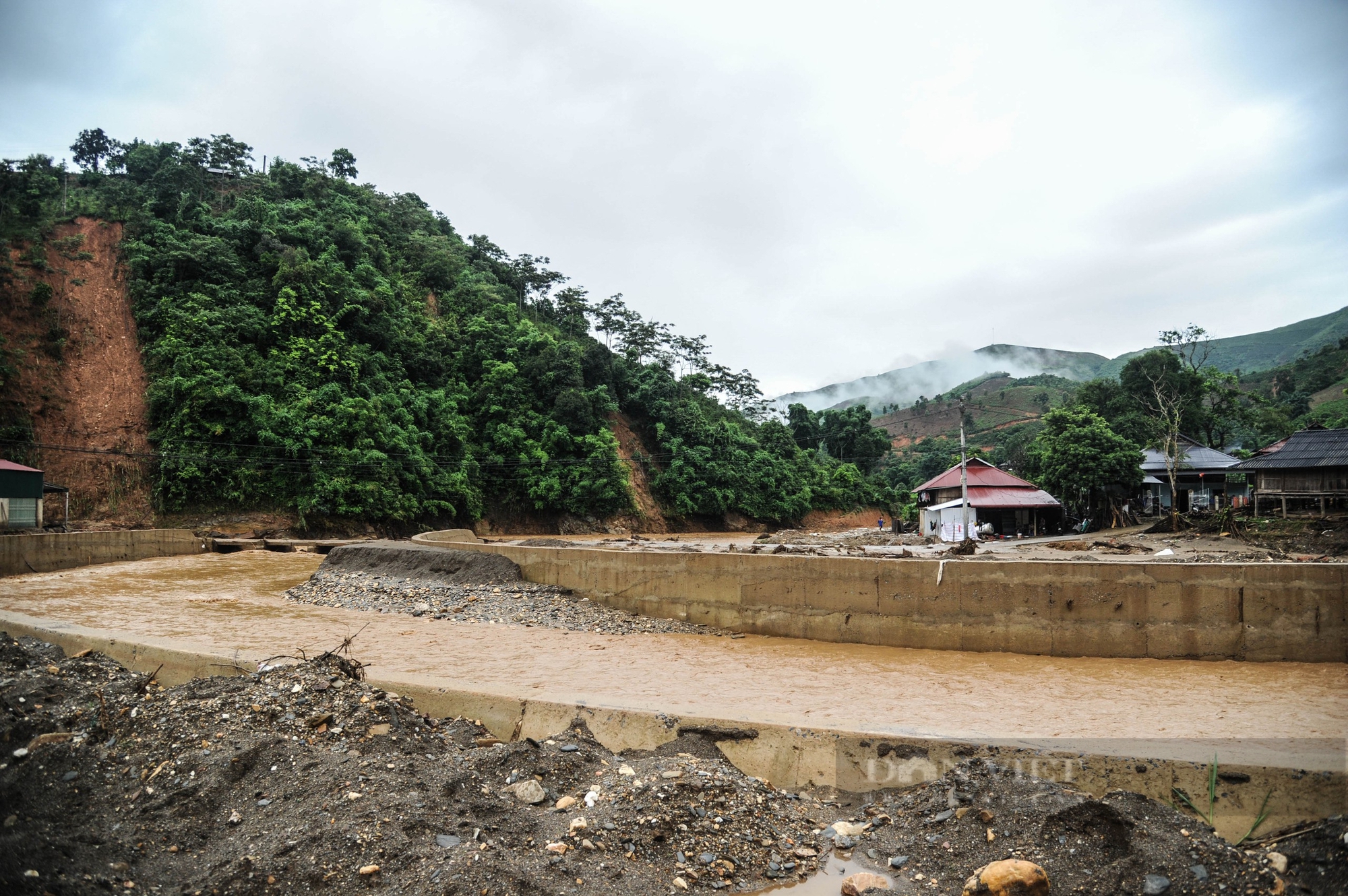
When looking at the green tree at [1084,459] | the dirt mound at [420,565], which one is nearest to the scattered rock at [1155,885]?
the dirt mound at [420,565]

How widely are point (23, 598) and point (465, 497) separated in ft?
82.4

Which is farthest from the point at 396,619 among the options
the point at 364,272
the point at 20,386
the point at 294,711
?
the point at 364,272

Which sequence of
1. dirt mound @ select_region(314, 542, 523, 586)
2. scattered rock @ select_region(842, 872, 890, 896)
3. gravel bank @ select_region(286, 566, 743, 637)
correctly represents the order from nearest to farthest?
scattered rock @ select_region(842, 872, 890, 896) → gravel bank @ select_region(286, 566, 743, 637) → dirt mound @ select_region(314, 542, 523, 586)

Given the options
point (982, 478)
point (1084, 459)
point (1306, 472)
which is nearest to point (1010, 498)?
point (982, 478)

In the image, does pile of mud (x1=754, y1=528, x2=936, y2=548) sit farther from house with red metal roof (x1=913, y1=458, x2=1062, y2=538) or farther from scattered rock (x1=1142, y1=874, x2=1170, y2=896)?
scattered rock (x1=1142, y1=874, x2=1170, y2=896)

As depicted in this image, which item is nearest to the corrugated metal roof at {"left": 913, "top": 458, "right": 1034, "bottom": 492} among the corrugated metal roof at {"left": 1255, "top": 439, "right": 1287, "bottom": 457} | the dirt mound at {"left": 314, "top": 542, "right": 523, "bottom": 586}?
the corrugated metal roof at {"left": 1255, "top": 439, "right": 1287, "bottom": 457}

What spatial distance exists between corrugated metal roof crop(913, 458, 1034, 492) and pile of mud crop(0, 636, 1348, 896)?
121 ft

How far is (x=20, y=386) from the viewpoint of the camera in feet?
117

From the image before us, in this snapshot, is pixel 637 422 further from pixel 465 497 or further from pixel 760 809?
pixel 760 809

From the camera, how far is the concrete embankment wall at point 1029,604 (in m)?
10.2

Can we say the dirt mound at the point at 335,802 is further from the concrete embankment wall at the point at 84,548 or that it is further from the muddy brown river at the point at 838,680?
the concrete embankment wall at the point at 84,548

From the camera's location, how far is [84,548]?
78.7 ft

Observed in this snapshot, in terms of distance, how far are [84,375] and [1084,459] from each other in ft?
178

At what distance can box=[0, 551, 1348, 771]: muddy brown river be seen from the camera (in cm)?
671
